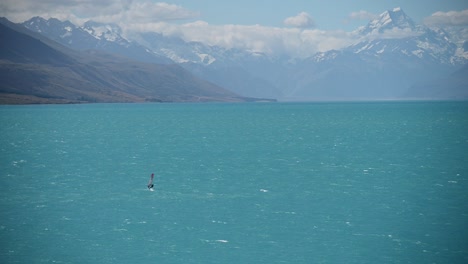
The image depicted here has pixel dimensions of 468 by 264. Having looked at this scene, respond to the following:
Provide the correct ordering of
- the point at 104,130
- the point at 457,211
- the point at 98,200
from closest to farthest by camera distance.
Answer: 1. the point at 457,211
2. the point at 98,200
3. the point at 104,130

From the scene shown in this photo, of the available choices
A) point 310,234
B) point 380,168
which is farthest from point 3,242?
point 380,168

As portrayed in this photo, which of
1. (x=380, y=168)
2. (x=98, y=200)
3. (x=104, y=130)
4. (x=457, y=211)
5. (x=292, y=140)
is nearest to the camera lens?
(x=457, y=211)

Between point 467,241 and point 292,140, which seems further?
point 292,140

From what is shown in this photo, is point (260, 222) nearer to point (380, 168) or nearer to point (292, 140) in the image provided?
point (380, 168)

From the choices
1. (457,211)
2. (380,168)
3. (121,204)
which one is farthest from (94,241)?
(380,168)

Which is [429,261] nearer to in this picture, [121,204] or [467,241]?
[467,241]

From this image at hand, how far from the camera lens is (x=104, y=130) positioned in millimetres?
198625

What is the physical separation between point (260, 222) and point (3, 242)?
2714 cm

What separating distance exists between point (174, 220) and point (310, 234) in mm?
15800

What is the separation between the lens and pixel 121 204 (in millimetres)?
73875

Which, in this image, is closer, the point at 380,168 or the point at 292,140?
the point at 380,168

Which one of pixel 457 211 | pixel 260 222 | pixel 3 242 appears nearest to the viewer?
pixel 3 242

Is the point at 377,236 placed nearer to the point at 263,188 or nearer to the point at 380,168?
the point at 263,188

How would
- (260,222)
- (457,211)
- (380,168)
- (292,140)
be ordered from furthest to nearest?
(292,140), (380,168), (457,211), (260,222)
